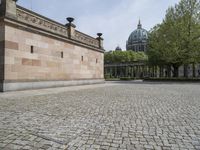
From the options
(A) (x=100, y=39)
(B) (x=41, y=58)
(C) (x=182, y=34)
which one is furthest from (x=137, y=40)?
(B) (x=41, y=58)

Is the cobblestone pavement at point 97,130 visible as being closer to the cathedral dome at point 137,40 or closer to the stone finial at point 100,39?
the stone finial at point 100,39

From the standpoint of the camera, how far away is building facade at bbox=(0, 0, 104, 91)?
13336mm

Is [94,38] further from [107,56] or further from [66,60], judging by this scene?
[107,56]

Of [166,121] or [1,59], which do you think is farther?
[1,59]

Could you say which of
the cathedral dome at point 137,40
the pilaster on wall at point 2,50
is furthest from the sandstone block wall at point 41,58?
the cathedral dome at point 137,40

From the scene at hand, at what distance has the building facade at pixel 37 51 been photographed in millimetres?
13336

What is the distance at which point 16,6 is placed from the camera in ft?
47.0

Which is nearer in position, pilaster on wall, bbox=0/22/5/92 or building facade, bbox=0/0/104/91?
pilaster on wall, bbox=0/22/5/92

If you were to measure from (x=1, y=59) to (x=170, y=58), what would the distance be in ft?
81.0

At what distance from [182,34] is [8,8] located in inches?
962

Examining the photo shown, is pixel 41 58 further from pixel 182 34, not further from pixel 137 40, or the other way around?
pixel 137 40

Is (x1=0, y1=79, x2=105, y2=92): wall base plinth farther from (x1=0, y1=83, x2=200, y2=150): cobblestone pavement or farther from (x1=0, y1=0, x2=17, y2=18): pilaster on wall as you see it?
(x1=0, y1=83, x2=200, y2=150): cobblestone pavement

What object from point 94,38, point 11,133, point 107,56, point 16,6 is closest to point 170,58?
point 94,38

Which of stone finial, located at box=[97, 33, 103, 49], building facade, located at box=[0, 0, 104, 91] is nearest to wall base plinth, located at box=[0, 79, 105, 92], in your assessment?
building facade, located at box=[0, 0, 104, 91]
